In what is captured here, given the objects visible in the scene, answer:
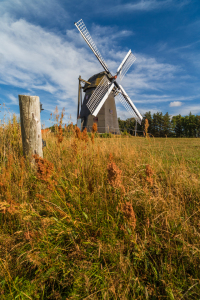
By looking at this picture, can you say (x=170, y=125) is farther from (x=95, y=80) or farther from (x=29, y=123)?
(x=29, y=123)

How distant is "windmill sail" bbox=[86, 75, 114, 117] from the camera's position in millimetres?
15391

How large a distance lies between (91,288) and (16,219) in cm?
140

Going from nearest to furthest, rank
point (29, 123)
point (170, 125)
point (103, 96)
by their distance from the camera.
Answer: point (29, 123)
point (103, 96)
point (170, 125)

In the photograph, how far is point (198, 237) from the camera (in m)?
1.48

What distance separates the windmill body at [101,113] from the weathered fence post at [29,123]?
41.8 ft

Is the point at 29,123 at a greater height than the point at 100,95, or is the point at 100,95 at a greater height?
the point at 100,95

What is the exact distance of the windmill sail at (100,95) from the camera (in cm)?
1539

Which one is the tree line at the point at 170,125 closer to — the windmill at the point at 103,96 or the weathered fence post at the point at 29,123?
the windmill at the point at 103,96

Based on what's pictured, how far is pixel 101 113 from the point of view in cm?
1680

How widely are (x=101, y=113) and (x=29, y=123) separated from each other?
13915mm

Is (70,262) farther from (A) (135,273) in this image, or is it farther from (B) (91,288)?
(A) (135,273)

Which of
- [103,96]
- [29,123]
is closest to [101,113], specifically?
[103,96]

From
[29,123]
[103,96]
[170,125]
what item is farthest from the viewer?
[170,125]

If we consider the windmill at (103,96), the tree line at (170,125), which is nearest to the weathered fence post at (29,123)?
the windmill at (103,96)
